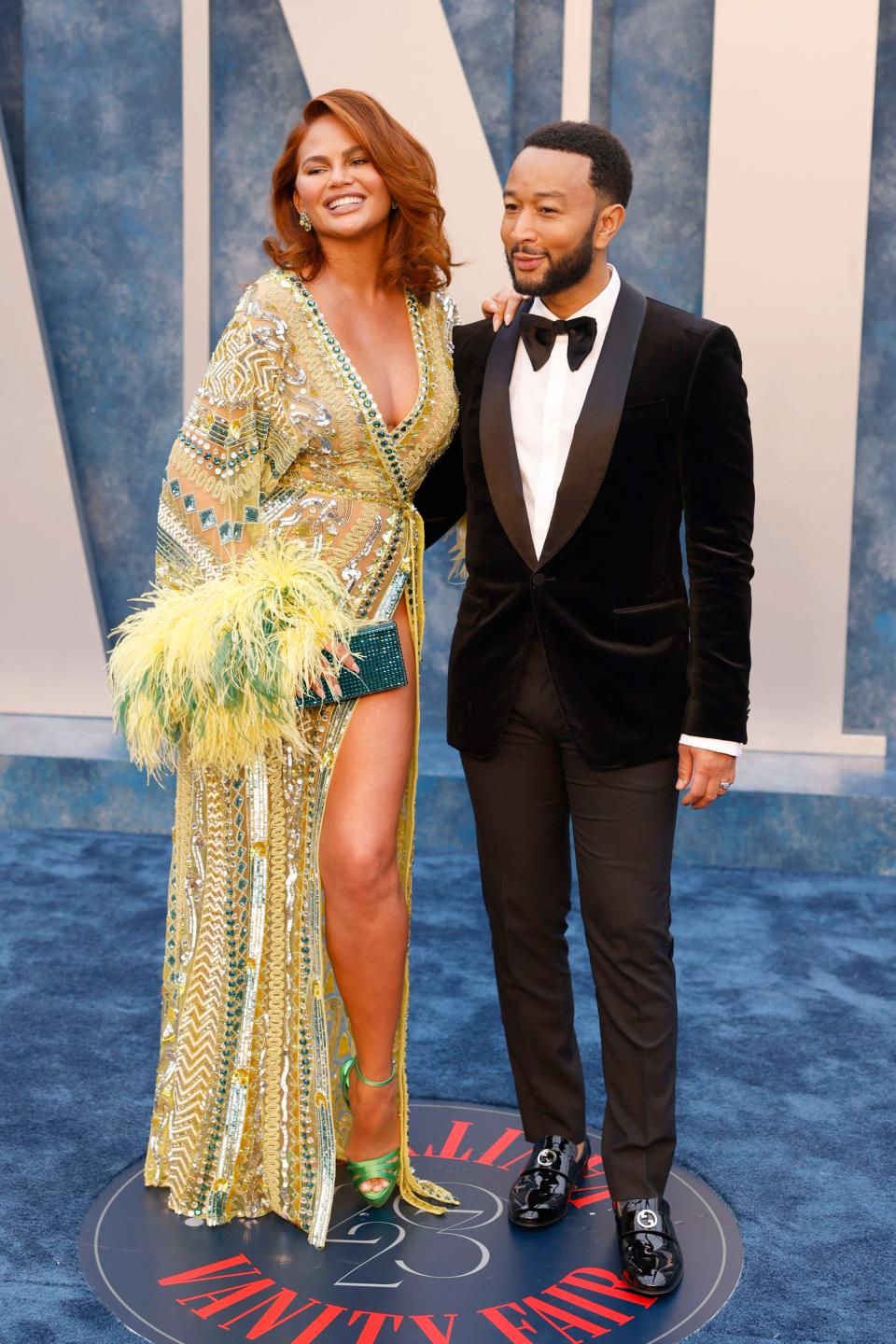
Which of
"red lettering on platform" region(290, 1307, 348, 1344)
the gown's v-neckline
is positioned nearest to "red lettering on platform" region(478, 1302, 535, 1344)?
"red lettering on platform" region(290, 1307, 348, 1344)

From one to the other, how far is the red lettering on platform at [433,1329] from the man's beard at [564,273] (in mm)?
1634

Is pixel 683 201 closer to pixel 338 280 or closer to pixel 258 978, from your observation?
pixel 338 280

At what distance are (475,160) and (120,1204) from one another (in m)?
3.54

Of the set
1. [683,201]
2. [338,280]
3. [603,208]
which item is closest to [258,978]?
[338,280]

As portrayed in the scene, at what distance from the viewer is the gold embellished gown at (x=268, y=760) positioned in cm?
A: 264

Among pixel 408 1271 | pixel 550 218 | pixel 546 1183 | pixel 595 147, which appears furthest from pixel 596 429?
pixel 408 1271

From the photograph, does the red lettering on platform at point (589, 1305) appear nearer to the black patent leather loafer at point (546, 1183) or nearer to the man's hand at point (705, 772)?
the black patent leather loafer at point (546, 1183)

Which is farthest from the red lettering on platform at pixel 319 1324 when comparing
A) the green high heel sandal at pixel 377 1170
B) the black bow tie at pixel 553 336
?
the black bow tie at pixel 553 336

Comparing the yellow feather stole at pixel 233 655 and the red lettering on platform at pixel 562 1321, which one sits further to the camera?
the yellow feather stole at pixel 233 655

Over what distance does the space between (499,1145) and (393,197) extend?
1784 millimetres

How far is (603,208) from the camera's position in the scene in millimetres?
2549

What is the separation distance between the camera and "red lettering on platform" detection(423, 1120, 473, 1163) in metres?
3.01

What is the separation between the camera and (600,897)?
2.62 m

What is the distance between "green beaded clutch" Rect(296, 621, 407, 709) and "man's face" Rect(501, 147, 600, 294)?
2.06 ft
